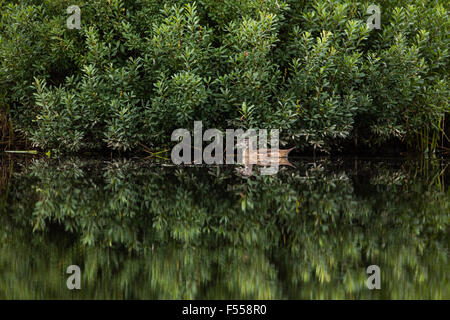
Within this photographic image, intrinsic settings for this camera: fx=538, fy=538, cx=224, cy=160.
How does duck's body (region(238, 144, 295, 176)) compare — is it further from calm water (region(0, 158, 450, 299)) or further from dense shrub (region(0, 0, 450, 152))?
calm water (region(0, 158, 450, 299))

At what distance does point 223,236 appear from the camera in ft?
12.7

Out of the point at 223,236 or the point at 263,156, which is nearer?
the point at 223,236

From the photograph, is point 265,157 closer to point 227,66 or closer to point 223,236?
point 227,66

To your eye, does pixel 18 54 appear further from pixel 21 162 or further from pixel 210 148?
pixel 210 148

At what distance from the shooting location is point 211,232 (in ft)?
13.1

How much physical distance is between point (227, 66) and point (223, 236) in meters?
5.54

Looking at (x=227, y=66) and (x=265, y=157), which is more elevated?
(x=227, y=66)

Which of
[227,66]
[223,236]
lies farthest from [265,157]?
[223,236]

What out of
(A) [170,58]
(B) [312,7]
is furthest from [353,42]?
(A) [170,58]

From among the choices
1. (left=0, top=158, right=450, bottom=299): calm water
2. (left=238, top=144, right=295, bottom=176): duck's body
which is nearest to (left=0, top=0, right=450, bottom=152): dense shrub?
(left=238, top=144, right=295, bottom=176): duck's body

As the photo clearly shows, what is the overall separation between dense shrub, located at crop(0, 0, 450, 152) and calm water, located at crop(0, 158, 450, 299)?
2.11 meters

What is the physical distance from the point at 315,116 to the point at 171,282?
6.32 m

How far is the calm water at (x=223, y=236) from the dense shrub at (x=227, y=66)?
211cm

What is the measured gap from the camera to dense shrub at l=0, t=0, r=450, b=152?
8.52 metres
